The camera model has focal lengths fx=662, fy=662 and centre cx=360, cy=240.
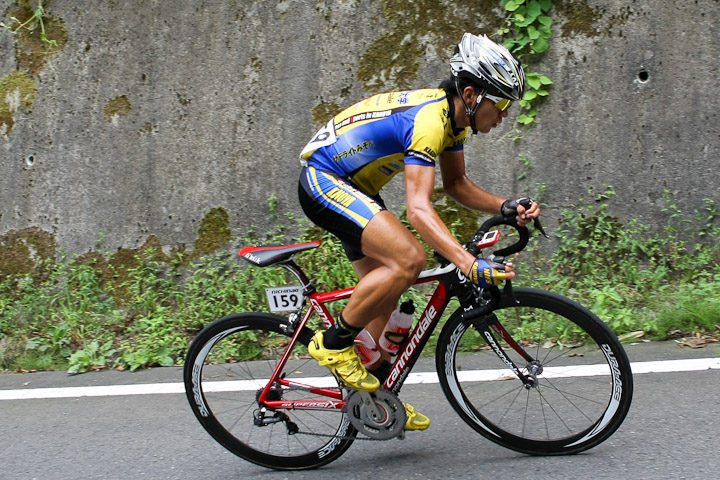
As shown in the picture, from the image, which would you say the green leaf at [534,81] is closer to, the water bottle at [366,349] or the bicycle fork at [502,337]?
the bicycle fork at [502,337]

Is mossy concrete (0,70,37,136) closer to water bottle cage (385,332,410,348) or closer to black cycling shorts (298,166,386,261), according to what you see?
black cycling shorts (298,166,386,261)

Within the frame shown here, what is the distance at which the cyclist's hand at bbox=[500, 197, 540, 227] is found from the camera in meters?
2.84

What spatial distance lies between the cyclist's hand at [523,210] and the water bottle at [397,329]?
2.10ft

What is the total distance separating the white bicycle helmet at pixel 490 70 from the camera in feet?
8.98

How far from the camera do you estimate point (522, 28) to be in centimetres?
540

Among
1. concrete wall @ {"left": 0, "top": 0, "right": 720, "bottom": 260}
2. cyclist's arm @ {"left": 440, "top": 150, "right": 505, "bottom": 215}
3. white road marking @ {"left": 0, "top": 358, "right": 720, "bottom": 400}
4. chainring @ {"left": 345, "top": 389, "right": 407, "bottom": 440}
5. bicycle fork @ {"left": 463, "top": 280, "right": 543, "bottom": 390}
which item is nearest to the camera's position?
bicycle fork @ {"left": 463, "top": 280, "right": 543, "bottom": 390}

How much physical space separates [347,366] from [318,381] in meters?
0.46

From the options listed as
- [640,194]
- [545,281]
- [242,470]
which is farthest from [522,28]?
[242,470]

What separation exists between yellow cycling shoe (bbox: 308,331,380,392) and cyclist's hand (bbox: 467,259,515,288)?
0.72 meters

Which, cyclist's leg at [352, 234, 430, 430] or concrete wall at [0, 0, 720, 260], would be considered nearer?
cyclist's leg at [352, 234, 430, 430]

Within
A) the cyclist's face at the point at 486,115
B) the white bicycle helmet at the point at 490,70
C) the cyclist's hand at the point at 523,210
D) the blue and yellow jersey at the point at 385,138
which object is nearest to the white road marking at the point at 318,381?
the cyclist's hand at the point at 523,210

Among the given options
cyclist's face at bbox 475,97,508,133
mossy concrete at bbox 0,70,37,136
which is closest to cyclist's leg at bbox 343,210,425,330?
cyclist's face at bbox 475,97,508,133

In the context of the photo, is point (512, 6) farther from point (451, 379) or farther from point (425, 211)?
point (451, 379)

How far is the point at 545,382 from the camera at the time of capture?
321 cm
